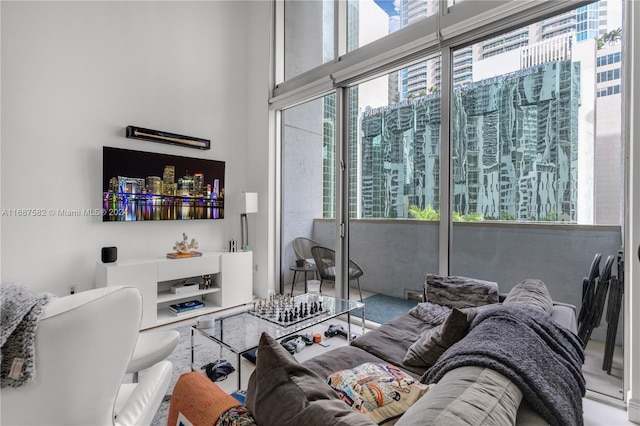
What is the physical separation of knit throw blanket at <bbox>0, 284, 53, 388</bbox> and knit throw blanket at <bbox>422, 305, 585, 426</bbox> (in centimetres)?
122

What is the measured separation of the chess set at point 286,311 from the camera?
91.4 inches

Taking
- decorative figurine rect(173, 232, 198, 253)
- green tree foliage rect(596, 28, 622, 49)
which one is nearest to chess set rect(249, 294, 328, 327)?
decorative figurine rect(173, 232, 198, 253)

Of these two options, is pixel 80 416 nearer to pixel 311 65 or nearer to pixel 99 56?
pixel 99 56

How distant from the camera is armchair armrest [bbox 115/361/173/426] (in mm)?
1141

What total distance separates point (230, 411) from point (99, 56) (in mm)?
3789

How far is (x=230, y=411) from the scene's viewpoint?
0.90 meters

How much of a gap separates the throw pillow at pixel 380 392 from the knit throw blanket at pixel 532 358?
10 cm

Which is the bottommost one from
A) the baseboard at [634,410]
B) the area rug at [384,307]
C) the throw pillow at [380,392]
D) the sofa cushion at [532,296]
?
the baseboard at [634,410]

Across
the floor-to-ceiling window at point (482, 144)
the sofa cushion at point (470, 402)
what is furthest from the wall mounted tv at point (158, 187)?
the sofa cushion at point (470, 402)

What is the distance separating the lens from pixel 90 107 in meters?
3.22

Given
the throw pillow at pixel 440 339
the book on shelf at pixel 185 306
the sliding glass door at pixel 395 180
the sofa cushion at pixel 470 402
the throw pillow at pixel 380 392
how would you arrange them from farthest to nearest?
the book on shelf at pixel 185 306
the sliding glass door at pixel 395 180
the throw pillow at pixel 440 339
the throw pillow at pixel 380 392
the sofa cushion at pixel 470 402

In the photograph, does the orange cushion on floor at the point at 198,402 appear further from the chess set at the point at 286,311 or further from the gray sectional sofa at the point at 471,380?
the chess set at the point at 286,311

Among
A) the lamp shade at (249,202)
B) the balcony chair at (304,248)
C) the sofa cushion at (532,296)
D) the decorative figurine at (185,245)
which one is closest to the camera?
the sofa cushion at (532,296)

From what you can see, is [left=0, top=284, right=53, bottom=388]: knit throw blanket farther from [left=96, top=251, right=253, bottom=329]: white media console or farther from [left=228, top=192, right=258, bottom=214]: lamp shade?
[left=228, top=192, right=258, bottom=214]: lamp shade
